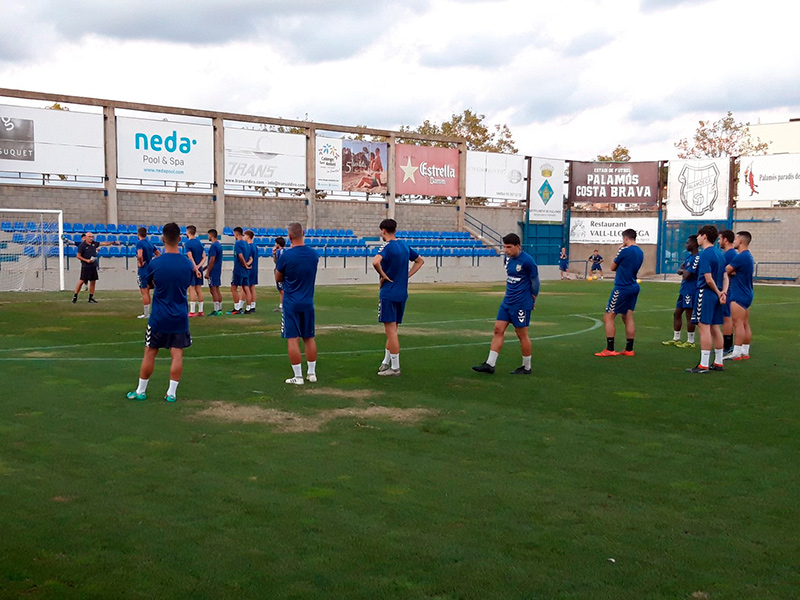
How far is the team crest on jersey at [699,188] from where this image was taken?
41.7 metres

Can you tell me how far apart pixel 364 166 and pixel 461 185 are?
633 centimetres

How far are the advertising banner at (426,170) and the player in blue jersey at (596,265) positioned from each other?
8267 millimetres

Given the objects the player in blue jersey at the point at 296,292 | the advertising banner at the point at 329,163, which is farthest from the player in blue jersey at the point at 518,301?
the advertising banner at the point at 329,163

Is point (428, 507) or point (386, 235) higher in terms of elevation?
point (386, 235)

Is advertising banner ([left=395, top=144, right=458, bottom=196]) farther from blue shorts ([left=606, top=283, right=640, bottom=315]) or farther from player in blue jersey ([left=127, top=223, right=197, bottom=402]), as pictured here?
player in blue jersey ([left=127, top=223, right=197, bottom=402])

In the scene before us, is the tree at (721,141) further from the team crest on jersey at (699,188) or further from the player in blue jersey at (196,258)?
the player in blue jersey at (196,258)

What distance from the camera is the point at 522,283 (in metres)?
10.4

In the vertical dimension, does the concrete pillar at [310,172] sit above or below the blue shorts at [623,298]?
above

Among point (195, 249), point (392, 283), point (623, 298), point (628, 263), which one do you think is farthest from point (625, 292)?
point (195, 249)

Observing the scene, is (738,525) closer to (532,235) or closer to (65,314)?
(65,314)

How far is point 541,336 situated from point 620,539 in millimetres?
10237

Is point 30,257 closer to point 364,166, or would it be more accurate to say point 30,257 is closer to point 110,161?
point 110,161

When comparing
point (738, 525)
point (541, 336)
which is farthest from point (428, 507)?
point (541, 336)

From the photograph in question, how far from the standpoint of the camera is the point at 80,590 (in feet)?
12.7
